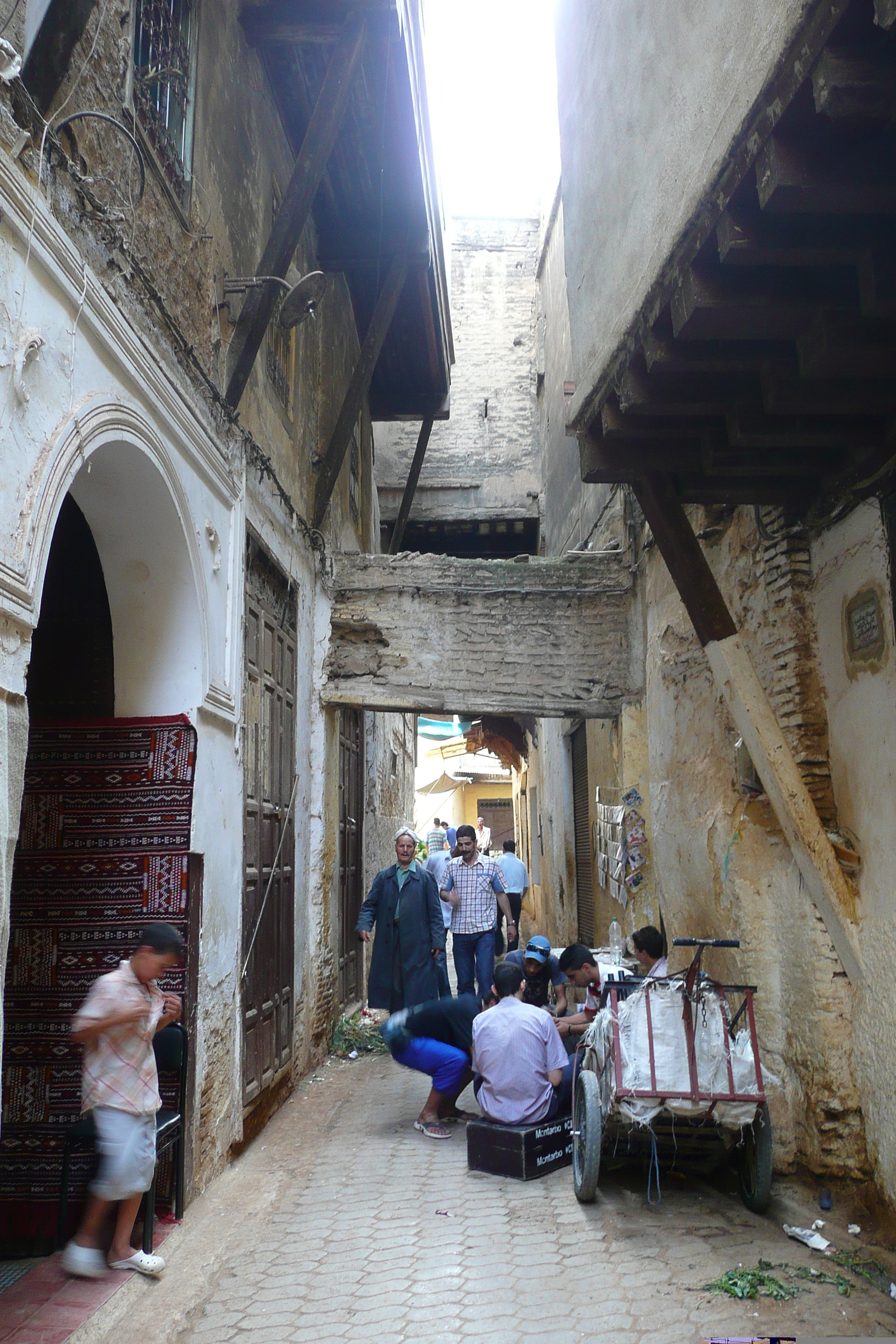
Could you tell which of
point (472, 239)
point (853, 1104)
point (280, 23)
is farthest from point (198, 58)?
point (472, 239)

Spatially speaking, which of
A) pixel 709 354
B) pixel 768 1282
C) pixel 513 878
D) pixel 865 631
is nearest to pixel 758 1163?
pixel 768 1282

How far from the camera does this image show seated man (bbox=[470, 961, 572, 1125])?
4867mm

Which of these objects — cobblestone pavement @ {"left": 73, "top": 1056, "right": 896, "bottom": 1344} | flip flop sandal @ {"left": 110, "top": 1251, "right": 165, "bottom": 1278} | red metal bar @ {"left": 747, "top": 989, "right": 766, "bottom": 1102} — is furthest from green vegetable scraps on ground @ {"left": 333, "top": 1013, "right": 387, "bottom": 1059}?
red metal bar @ {"left": 747, "top": 989, "right": 766, "bottom": 1102}

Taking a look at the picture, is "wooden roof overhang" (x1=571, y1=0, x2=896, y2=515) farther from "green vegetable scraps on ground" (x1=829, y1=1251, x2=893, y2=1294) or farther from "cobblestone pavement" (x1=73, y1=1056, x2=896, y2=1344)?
"cobblestone pavement" (x1=73, y1=1056, x2=896, y2=1344)

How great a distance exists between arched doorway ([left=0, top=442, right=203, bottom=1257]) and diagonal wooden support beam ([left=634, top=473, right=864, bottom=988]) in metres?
2.27

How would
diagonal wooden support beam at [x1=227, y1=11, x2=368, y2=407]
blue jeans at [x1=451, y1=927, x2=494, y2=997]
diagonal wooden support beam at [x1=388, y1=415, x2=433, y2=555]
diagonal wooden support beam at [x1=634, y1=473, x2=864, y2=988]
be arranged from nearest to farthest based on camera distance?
diagonal wooden support beam at [x1=634, y1=473, x2=864, y2=988] → diagonal wooden support beam at [x1=227, y1=11, x2=368, y2=407] → blue jeans at [x1=451, y1=927, x2=494, y2=997] → diagonal wooden support beam at [x1=388, y1=415, x2=433, y2=555]

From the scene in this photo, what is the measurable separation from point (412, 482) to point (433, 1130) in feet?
27.5

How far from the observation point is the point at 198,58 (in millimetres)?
4824

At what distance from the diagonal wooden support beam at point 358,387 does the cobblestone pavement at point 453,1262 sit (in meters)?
4.80

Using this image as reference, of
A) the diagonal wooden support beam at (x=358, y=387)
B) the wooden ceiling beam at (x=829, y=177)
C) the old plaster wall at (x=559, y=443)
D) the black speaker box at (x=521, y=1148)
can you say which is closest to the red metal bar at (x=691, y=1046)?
the black speaker box at (x=521, y=1148)

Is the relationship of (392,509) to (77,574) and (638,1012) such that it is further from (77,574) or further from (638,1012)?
(638,1012)

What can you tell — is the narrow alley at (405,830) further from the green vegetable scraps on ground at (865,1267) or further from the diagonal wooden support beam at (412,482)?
the diagonal wooden support beam at (412,482)

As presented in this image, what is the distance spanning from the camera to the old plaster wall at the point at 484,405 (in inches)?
595

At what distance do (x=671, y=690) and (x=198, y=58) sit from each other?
4408 millimetres
